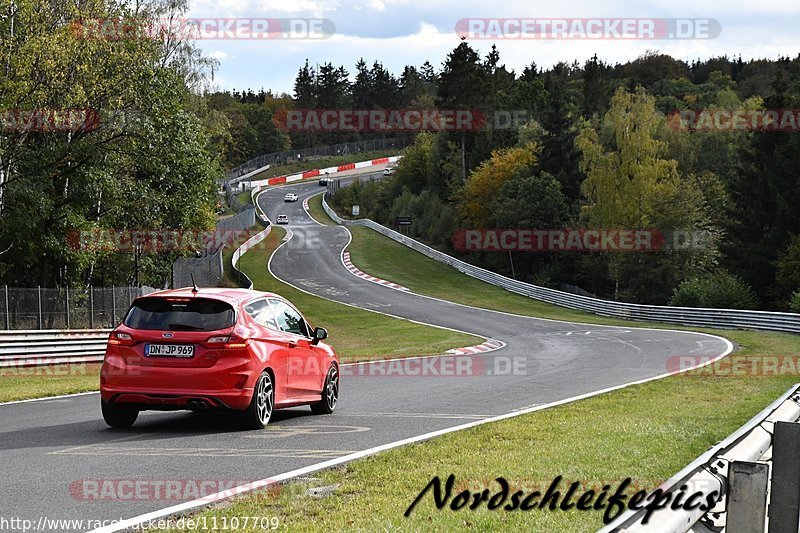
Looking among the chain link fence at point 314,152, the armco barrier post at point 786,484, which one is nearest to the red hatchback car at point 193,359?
the armco barrier post at point 786,484

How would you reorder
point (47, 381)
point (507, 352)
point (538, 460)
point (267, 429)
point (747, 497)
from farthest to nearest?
point (507, 352), point (47, 381), point (267, 429), point (538, 460), point (747, 497)

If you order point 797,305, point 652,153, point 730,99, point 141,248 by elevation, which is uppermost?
point 730,99

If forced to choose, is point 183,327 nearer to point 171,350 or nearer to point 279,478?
point 171,350

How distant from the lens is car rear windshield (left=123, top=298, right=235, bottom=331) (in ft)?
36.8

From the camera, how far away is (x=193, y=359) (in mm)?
10984

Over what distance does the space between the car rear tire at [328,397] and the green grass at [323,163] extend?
133007mm

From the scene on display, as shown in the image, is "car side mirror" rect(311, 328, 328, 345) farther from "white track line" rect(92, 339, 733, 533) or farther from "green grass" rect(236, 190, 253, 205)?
"green grass" rect(236, 190, 253, 205)

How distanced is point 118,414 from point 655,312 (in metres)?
42.6

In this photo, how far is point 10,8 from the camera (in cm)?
2906

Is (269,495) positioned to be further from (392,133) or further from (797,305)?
(392,133)

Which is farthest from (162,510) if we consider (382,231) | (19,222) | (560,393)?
(382,231)

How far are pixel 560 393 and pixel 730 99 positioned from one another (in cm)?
9832

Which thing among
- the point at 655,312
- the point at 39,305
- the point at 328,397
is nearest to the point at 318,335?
the point at 328,397

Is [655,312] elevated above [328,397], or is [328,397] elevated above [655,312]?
[328,397]
